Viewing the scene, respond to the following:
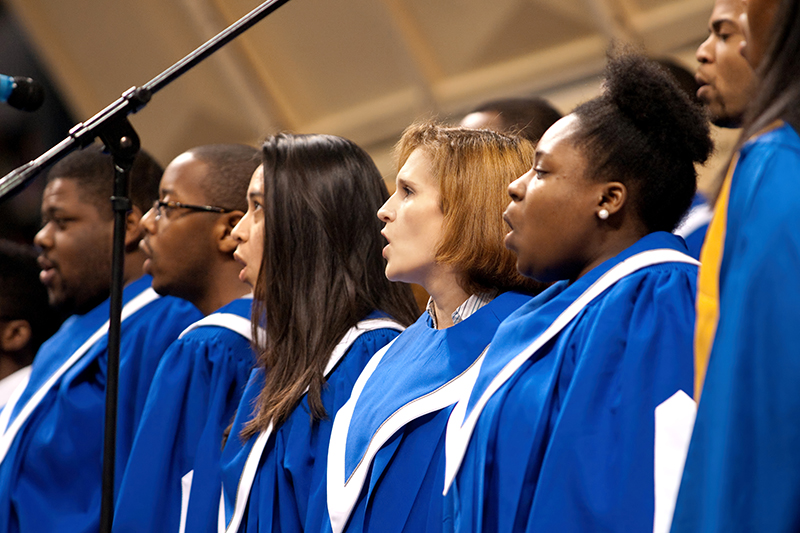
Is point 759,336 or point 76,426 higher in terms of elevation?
point 759,336

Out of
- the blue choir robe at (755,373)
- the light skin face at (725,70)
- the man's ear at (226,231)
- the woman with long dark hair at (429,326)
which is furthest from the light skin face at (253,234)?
the blue choir robe at (755,373)

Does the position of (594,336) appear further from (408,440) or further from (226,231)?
(226,231)

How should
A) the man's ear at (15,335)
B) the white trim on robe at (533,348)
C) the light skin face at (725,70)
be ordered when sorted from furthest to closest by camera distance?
the man's ear at (15,335) → the light skin face at (725,70) → the white trim on robe at (533,348)

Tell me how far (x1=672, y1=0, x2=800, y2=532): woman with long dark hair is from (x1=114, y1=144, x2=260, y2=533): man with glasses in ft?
5.70

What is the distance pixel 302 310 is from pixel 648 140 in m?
1.05

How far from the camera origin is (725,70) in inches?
67.7

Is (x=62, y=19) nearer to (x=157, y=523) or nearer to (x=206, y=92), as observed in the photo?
(x=206, y=92)

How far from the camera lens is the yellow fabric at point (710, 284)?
1090mm

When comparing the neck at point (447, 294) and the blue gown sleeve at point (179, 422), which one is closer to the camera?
the neck at point (447, 294)

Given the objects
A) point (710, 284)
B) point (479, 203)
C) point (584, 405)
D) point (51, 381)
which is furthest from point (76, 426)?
point (710, 284)

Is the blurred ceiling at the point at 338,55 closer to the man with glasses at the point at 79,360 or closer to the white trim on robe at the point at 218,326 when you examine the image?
the man with glasses at the point at 79,360

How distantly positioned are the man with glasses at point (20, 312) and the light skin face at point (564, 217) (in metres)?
2.87

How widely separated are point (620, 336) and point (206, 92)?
395 cm

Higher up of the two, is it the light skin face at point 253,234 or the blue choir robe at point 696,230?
the light skin face at point 253,234
